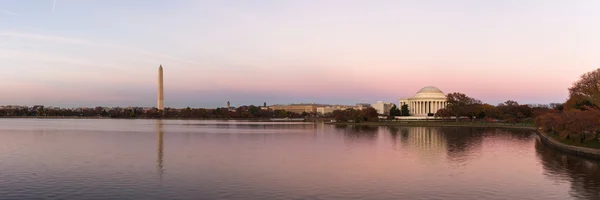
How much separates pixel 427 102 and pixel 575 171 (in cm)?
11218

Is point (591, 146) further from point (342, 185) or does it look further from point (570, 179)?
point (342, 185)

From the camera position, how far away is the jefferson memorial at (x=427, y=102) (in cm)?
13438

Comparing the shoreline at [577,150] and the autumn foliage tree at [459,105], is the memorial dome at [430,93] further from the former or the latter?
the shoreline at [577,150]

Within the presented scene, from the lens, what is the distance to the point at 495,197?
694 inches

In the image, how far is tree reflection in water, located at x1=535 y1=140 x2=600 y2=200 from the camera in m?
19.0

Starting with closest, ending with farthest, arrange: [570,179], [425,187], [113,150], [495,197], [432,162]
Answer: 1. [495,197]
2. [425,187]
3. [570,179]
4. [432,162]
5. [113,150]

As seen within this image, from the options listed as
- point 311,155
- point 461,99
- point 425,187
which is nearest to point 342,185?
point 425,187

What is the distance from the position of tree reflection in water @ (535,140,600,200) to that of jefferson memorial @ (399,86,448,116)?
100 m

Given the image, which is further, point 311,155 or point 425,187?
point 311,155

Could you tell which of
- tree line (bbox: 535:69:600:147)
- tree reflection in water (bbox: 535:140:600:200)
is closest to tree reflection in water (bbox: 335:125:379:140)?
tree line (bbox: 535:69:600:147)

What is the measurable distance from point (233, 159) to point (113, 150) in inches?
388

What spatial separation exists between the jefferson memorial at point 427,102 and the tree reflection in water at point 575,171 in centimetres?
10013

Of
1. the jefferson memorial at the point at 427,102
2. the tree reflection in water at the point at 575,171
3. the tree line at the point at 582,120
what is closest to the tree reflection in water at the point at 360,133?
the tree line at the point at 582,120

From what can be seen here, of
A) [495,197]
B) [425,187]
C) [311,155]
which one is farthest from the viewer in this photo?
[311,155]
